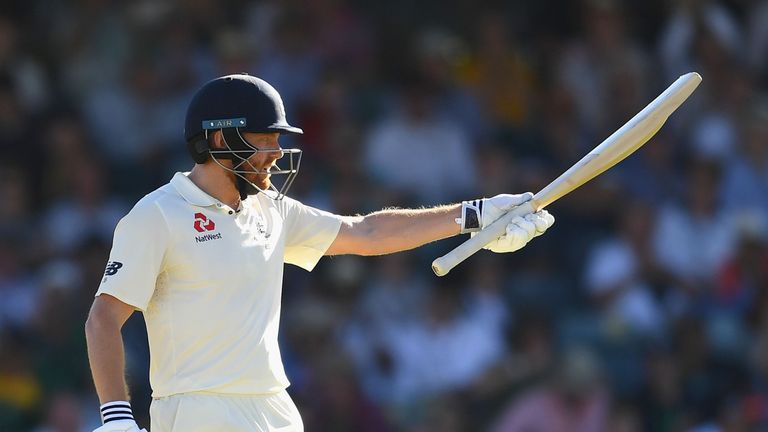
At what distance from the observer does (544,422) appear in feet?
25.6

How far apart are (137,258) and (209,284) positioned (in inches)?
10.1

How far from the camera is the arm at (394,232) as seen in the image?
199 inches

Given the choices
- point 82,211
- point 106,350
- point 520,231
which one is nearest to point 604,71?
point 82,211

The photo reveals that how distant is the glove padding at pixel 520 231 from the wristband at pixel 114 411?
1360 millimetres

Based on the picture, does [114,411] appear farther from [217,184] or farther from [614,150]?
[614,150]

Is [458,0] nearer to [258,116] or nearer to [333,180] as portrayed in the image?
[333,180]

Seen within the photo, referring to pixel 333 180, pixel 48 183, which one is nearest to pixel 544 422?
pixel 333 180

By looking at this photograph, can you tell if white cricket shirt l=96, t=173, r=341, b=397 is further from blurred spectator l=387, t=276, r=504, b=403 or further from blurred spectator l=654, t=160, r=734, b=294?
blurred spectator l=654, t=160, r=734, b=294

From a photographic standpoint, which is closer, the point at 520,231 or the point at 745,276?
the point at 520,231

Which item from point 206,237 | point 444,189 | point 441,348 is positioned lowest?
point 206,237

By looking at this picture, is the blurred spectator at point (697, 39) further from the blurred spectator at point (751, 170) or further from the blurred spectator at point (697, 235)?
the blurred spectator at point (697, 235)

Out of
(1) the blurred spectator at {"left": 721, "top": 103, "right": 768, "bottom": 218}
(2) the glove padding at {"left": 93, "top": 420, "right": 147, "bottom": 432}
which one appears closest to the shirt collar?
(2) the glove padding at {"left": 93, "top": 420, "right": 147, "bottom": 432}

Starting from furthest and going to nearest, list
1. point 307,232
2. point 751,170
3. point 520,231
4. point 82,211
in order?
point 751,170 < point 82,211 < point 307,232 < point 520,231

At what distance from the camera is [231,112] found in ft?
15.3
